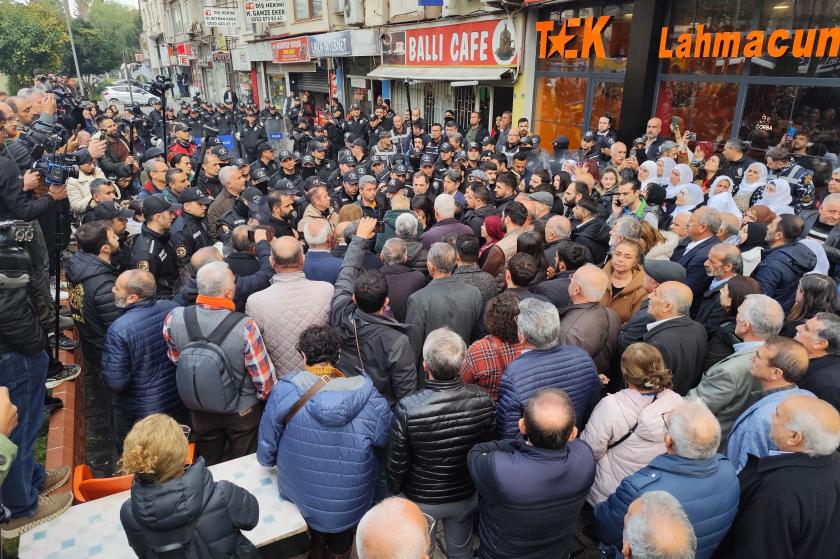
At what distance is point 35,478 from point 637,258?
420cm

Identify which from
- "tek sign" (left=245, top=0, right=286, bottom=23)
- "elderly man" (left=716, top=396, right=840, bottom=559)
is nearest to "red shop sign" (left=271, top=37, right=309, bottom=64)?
"tek sign" (left=245, top=0, right=286, bottom=23)

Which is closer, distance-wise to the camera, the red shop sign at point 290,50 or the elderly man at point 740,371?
the elderly man at point 740,371

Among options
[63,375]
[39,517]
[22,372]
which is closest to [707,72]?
[63,375]

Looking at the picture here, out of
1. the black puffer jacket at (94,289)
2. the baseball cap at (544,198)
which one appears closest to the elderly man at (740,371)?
the baseball cap at (544,198)

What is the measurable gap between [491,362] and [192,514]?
180 centimetres

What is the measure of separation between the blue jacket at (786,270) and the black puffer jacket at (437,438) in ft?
9.40

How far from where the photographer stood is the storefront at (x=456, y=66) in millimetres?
11883

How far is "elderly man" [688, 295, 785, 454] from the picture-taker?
9.70ft

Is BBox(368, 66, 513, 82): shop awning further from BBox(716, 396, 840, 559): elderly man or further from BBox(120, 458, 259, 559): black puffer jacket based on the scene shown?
BBox(120, 458, 259, 559): black puffer jacket

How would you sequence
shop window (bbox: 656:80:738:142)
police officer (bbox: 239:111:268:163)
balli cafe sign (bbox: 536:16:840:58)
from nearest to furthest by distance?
balli cafe sign (bbox: 536:16:840:58), shop window (bbox: 656:80:738:142), police officer (bbox: 239:111:268:163)

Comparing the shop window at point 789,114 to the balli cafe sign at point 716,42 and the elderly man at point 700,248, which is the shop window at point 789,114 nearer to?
the balli cafe sign at point 716,42

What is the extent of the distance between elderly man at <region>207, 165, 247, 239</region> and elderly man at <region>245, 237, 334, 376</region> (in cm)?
276

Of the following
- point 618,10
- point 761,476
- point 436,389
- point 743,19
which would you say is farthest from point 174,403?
point 618,10

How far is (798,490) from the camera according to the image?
2.19 metres
